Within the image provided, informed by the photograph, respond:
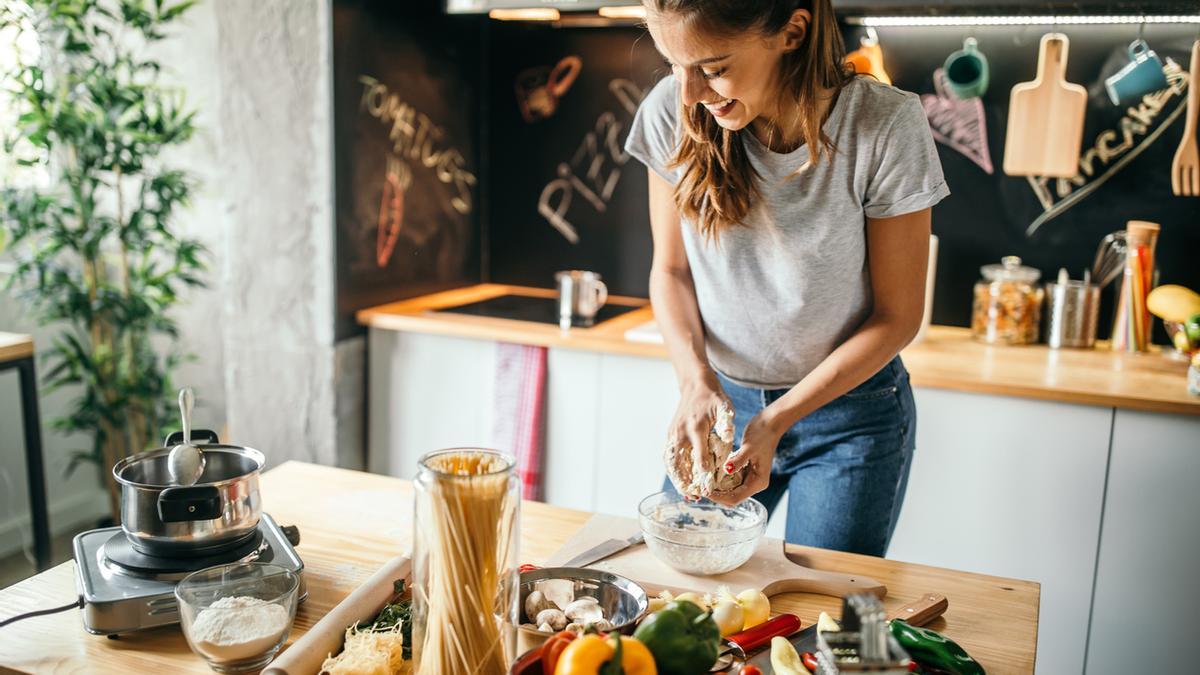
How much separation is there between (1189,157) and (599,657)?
2.15m

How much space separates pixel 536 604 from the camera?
3.36ft

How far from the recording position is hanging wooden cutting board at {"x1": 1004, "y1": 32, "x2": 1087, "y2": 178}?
2338 mm

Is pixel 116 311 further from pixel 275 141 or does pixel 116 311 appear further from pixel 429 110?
pixel 429 110

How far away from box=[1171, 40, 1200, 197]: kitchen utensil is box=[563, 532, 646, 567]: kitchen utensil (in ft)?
5.88

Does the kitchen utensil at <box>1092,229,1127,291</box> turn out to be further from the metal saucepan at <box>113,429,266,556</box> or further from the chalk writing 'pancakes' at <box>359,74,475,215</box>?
the metal saucepan at <box>113,429,266,556</box>

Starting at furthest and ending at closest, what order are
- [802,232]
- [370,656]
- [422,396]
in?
[422,396]
[802,232]
[370,656]

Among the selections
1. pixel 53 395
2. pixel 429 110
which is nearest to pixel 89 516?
pixel 53 395

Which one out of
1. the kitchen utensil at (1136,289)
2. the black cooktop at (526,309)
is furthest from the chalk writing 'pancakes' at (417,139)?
the kitchen utensil at (1136,289)

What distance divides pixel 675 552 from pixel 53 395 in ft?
8.75

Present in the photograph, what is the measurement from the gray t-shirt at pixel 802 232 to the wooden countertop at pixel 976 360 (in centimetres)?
65

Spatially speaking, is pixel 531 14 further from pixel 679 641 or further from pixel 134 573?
pixel 679 641

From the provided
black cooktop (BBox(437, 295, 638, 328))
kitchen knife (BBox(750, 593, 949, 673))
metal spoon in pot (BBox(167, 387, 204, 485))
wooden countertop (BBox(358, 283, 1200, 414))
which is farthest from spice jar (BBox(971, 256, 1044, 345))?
metal spoon in pot (BBox(167, 387, 204, 485))

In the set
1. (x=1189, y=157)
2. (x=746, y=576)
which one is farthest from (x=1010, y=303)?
(x=746, y=576)

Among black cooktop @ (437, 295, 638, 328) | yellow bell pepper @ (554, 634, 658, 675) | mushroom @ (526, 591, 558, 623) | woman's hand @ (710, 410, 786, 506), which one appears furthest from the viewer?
black cooktop @ (437, 295, 638, 328)
